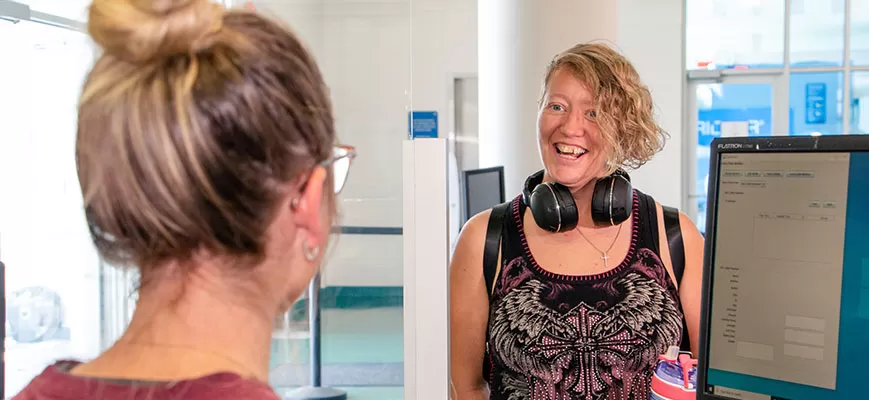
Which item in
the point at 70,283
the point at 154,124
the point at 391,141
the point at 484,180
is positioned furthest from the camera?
the point at 484,180

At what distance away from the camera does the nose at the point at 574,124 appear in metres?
1.84

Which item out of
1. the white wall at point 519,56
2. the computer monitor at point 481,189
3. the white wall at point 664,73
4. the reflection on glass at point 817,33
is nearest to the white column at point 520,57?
the white wall at point 519,56

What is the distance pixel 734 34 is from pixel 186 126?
8852 millimetres

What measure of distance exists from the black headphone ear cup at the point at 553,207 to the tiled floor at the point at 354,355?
0.47 metres

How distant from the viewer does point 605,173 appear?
184 cm

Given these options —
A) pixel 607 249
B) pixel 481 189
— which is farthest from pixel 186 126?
pixel 481 189

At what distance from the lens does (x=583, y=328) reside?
1717 mm

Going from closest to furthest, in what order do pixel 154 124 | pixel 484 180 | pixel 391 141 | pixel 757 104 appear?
pixel 154 124
pixel 391 141
pixel 484 180
pixel 757 104

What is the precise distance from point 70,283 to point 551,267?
229 cm

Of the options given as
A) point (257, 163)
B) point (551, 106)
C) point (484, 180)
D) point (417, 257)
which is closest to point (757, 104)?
point (484, 180)

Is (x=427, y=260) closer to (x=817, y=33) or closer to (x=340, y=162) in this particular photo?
(x=340, y=162)

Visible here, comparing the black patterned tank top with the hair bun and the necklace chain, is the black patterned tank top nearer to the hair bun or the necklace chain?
the necklace chain

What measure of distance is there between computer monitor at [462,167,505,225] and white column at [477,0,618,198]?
2.40ft

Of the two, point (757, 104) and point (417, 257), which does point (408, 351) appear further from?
point (757, 104)
